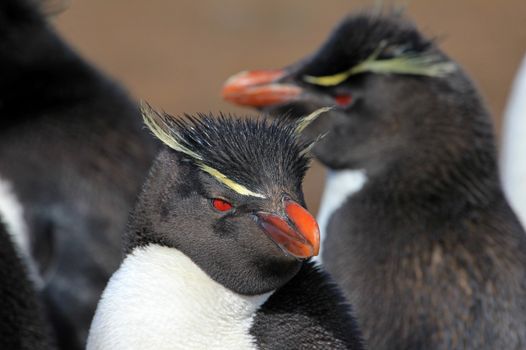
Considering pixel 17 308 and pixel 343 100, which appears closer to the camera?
pixel 17 308

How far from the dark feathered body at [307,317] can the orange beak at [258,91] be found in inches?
44.9

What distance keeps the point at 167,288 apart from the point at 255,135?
38 cm

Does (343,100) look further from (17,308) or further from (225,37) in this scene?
(225,37)

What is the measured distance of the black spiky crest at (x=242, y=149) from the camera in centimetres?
242

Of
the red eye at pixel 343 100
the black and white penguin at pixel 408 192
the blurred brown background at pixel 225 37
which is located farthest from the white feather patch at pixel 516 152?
the blurred brown background at pixel 225 37

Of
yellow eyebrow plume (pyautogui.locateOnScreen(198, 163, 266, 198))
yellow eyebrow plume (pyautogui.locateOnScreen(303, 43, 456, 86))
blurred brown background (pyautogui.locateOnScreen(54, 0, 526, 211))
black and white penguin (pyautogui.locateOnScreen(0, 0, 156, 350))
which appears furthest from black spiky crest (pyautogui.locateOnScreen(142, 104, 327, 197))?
blurred brown background (pyautogui.locateOnScreen(54, 0, 526, 211))

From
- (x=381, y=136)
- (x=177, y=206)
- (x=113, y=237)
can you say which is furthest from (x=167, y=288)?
(x=113, y=237)

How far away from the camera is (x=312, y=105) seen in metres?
3.57

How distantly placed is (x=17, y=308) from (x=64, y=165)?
1452 millimetres

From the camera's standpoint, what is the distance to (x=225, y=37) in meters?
9.16

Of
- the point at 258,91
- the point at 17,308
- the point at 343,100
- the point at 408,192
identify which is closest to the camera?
the point at 17,308

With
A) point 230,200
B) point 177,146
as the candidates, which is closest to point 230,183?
point 230,200

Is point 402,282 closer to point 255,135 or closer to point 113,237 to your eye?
point 255,135

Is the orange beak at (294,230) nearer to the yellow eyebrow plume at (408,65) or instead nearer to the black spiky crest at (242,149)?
the black spiky crest at (242,149)
